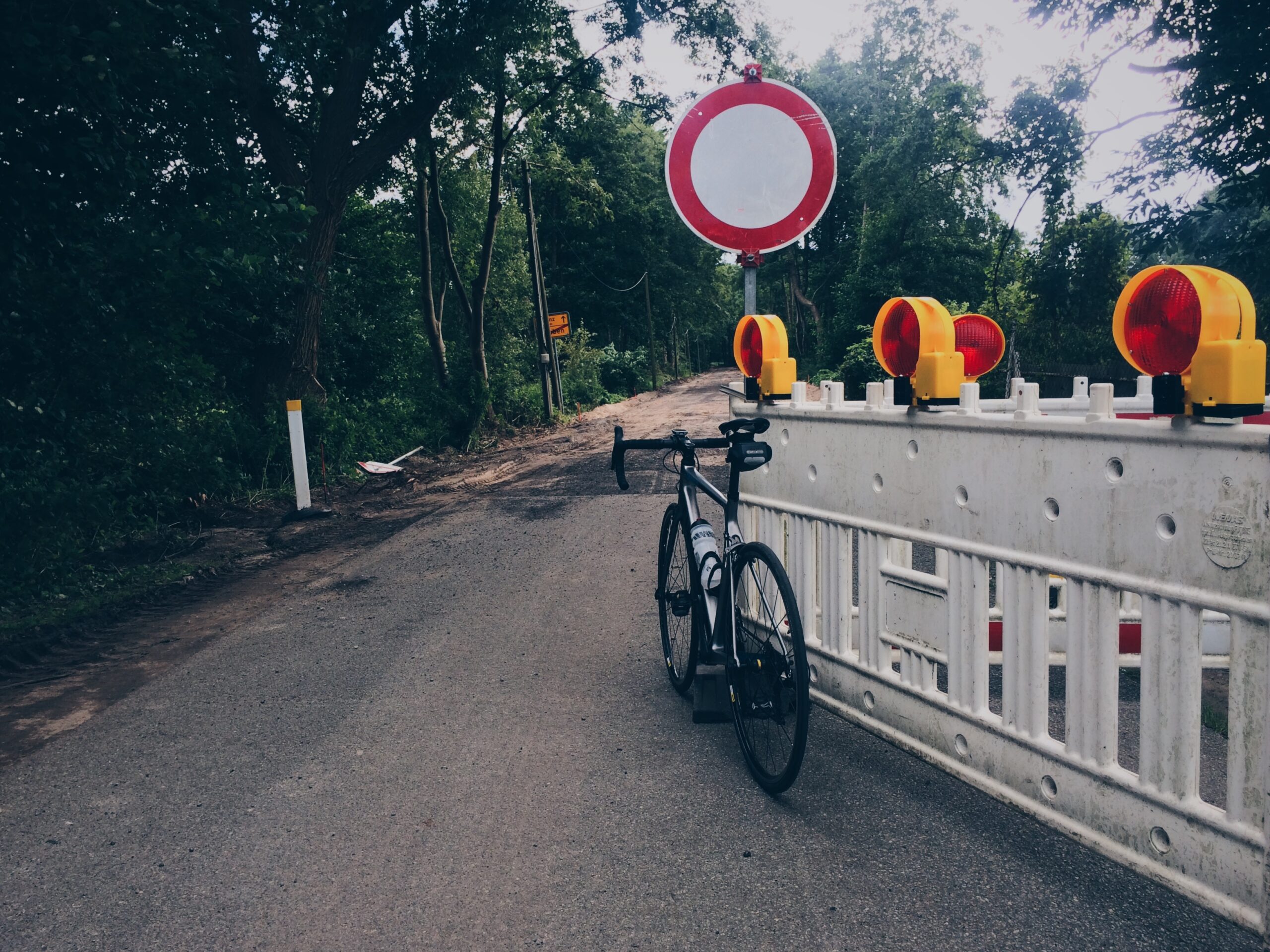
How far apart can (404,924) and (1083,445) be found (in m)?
2.31

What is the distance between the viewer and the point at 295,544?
30.7 feet

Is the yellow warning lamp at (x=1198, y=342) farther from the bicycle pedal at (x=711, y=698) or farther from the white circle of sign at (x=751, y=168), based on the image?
the bicycle pedal at (x=711, y=698)

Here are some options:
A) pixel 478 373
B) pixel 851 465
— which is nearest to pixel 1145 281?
pixel 851 465

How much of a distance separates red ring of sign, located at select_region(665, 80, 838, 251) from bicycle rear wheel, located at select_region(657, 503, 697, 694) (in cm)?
125

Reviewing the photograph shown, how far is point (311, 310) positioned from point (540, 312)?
1584 cm

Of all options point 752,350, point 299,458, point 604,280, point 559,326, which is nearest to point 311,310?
point 299,458

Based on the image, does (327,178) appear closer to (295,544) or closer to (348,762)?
(295,544)

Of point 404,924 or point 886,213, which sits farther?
point 886,213

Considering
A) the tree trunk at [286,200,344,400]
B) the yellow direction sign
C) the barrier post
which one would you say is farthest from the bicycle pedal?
the yellow direction sign

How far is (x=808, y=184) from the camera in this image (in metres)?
4.34

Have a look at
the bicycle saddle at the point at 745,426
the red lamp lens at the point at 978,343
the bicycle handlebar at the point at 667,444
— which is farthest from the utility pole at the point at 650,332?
the bicycle saddle at the point at 745,426

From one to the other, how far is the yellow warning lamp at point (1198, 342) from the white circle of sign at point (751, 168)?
2.14 m


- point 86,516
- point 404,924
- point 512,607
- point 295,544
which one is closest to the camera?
point 404,924

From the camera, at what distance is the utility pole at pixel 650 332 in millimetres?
55525
